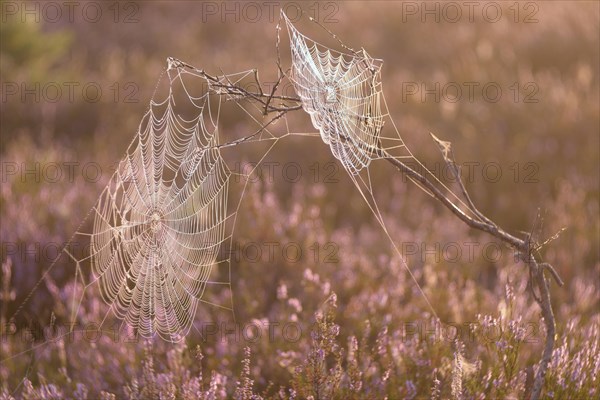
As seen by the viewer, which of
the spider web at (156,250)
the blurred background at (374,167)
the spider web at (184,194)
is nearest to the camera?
the spider web at (184,194)

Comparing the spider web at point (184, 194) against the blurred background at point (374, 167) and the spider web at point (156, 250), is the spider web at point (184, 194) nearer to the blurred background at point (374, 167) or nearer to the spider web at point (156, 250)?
the spider web at point (156, 250)

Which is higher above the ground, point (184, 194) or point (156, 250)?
point (184, 194)

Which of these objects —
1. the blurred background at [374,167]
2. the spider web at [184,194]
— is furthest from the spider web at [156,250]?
the blurred background at [374,167]

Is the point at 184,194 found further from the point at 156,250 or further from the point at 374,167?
the point at 374,167

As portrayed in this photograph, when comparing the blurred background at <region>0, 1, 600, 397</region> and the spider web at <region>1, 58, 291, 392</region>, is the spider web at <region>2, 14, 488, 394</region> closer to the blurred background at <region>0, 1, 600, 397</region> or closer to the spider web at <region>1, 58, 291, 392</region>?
the spider web at <region>1, 58, 291, 392</region>

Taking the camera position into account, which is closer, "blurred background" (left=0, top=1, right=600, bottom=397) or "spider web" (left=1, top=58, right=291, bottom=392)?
"spider web" (left=1, top=58, right=291, bottom=392)

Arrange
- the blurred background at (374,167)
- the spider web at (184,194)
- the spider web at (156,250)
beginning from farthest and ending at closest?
the blurred background at (374,167) < the spider web at (156,250) < the spider web at (184,194)

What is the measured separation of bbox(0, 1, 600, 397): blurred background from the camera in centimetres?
374

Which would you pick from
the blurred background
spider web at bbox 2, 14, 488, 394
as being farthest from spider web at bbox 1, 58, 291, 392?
the blurred background

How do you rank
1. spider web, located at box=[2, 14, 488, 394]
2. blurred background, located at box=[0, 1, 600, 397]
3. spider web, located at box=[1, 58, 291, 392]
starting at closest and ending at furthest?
1. spider web, located at box=[2, 14, 488, 394]
2. spider web, located at box=[1, 58, 291, 392]
3. blurred background, located at box=[0, 1, 600, 397]

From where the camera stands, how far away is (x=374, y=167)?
Result: 6910mm

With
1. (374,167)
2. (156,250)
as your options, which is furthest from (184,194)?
(374,167)

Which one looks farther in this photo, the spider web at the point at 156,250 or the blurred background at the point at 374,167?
the blurred background at the point at 374,167

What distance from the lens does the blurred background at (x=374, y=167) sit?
374 centimetres
